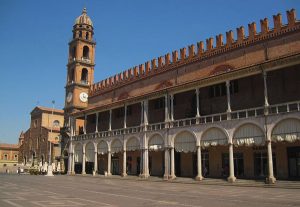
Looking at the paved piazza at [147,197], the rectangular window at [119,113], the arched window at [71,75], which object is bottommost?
the paved piazza at [147,197]

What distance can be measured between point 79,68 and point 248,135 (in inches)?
1426

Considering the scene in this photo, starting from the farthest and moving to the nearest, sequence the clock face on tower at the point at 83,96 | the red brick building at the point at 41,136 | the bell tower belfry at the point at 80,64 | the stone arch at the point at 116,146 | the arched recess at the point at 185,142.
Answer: the red brick building at the point at 41,136, the clock face on tower at the point at 83,96, the bell tower belfry at the point at 80,64, the stone arch at the point at 116,146, the arched recess at the point at 185,142

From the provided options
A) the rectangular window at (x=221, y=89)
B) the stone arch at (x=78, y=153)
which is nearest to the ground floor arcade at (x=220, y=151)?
the stone arch at (x=78, y=153)

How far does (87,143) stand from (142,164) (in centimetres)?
1210

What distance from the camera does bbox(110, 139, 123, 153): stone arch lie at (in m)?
38.0

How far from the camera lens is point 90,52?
56969 millimetres

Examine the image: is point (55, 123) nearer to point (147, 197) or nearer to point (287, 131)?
point (287, 131)

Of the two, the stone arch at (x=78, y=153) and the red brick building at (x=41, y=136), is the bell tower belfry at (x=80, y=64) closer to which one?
the stone arch at (x=78, y=153)

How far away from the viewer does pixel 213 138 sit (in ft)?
90.4

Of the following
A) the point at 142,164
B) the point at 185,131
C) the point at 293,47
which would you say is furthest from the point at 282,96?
the point at 142,164

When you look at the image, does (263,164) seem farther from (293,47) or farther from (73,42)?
(73,42)

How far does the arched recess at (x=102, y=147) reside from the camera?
132 feet

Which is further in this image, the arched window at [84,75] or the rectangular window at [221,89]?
the arched window at [84,75]

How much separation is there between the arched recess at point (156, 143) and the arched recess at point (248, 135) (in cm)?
852
